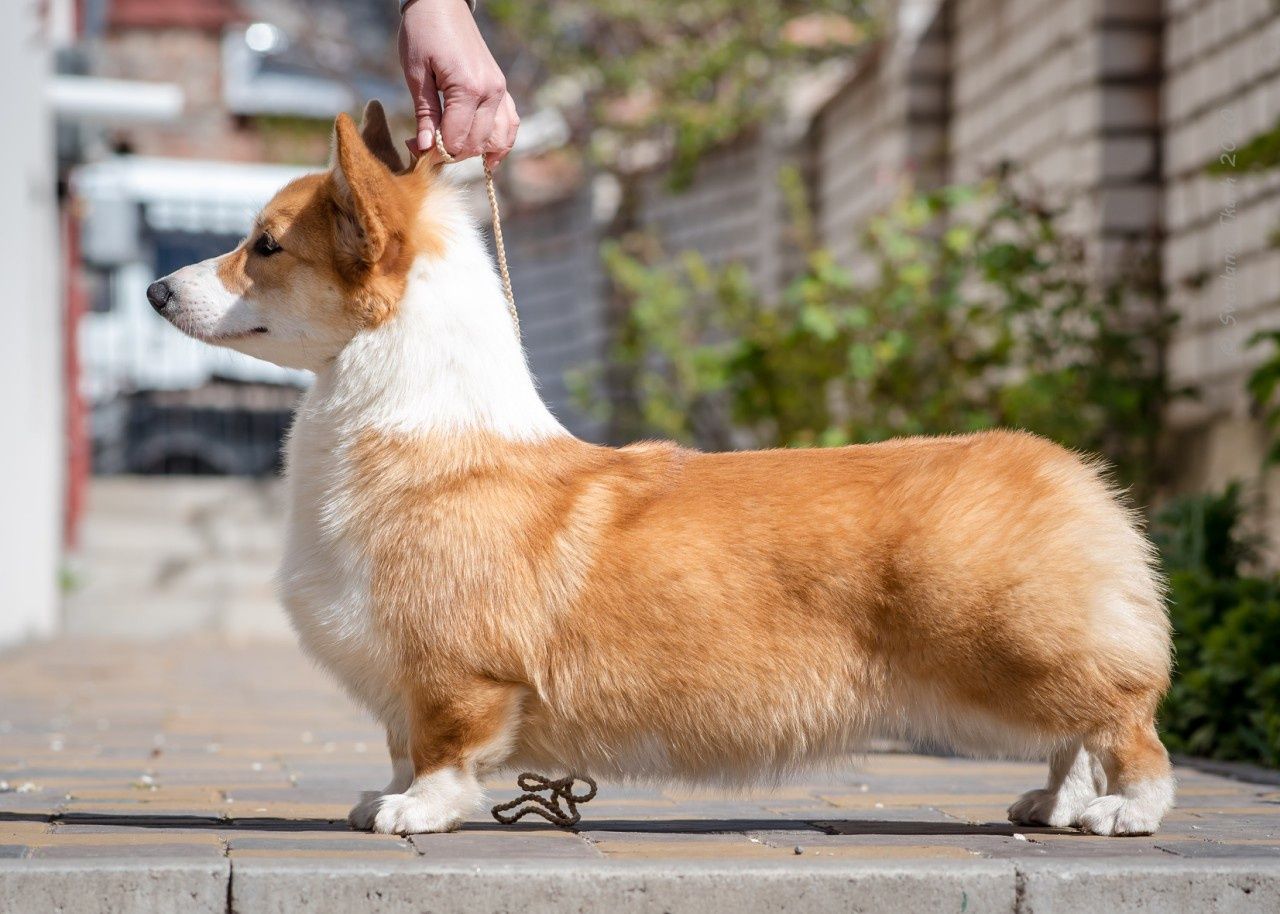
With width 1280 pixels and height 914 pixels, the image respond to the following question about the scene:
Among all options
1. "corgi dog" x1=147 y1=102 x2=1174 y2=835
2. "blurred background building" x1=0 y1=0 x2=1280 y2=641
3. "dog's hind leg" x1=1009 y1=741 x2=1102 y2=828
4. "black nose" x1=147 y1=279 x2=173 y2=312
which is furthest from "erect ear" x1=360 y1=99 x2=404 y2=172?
"dog's hind leg" x1=1009 y1=741 x2=1102 y2=828

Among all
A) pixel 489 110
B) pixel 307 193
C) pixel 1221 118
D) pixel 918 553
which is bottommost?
pixel 918 553

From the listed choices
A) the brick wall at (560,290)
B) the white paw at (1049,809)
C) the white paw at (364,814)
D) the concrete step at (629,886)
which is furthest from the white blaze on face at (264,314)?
the brick wall at (560,290)

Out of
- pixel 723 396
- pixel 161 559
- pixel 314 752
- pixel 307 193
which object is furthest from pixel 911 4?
pixel 307 193

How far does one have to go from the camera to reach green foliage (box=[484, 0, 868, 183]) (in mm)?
16172

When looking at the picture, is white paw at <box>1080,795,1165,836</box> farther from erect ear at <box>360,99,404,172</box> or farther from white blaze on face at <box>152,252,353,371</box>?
erect ear at <box>360,99,404,172</box>

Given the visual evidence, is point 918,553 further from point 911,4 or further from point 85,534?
point 85,534

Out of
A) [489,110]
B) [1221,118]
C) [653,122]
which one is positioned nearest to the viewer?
[489,110]

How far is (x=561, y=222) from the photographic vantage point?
718 inches

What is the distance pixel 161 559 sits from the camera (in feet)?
43.1

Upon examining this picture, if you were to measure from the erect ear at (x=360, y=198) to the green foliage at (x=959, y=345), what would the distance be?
507 cm

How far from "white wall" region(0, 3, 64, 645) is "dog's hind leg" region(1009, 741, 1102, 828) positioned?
744cm

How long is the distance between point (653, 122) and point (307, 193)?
13167 millimetres

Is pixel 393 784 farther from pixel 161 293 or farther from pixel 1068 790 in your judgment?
pixel 1068 790

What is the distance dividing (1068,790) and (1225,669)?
6.80ft
